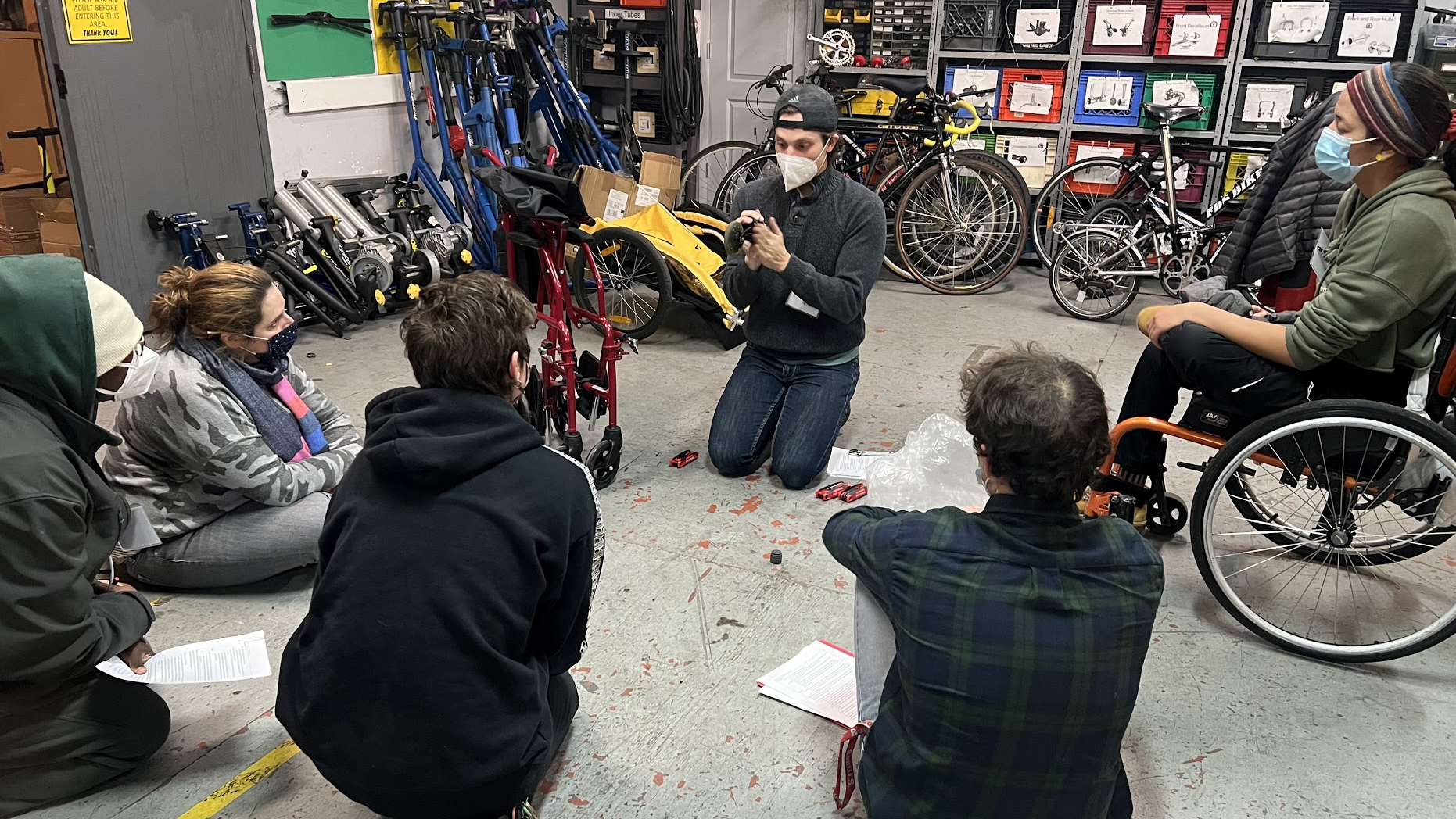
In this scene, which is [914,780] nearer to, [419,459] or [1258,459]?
[419,459]

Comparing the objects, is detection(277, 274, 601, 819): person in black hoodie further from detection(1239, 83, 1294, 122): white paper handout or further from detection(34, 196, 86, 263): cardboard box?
detection(1239, 83, 1294, 122): white paper handout

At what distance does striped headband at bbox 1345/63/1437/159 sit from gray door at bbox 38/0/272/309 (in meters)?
4.41

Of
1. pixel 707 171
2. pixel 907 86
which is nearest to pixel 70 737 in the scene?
pixel 907 86

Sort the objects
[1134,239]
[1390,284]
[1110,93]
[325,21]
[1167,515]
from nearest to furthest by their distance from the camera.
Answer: [1390,284]
[1167,515]
[325,21]
[1134,239]
[1110,93]

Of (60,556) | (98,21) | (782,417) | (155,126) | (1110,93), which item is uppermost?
(98,21)

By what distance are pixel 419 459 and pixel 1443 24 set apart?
550 cm

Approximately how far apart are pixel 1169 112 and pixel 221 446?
475 centimetres

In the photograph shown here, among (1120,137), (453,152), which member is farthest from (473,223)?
(1120,137)

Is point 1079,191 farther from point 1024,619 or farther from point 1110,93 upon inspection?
point 1024,619

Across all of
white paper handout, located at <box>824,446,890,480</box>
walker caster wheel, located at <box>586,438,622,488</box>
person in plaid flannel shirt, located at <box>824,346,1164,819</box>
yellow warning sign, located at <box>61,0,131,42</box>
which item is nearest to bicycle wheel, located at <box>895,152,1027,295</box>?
white paper handout, located at <box>824,446,890,480</box>

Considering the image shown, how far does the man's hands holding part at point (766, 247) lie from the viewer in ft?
9.66

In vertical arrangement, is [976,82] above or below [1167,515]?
above

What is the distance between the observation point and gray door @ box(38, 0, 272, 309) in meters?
4.05

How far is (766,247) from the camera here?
2.95 meters
